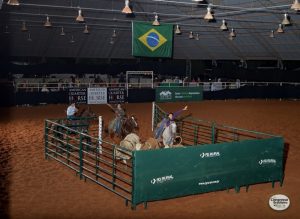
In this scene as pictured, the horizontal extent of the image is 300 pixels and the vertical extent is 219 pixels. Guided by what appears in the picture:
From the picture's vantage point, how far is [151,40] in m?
19.4

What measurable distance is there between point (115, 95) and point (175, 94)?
15.4 ft

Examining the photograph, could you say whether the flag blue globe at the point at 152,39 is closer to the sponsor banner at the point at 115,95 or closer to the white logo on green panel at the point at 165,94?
the sponsor banner at the point at 115,95

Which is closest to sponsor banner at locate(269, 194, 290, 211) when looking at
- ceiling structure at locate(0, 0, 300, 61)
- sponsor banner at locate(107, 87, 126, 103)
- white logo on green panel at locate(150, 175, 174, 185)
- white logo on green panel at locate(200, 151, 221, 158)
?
white logo on green panel at locate(200, 151, 221, 158)

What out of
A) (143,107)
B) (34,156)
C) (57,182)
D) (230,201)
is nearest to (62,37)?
(143,107)

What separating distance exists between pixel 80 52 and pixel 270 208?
32813mm

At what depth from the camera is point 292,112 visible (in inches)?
985

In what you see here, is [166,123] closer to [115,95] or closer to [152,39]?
[152,39]

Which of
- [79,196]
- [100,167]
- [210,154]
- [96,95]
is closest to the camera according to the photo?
[210,154]

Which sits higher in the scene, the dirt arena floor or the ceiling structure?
the ceiling structure

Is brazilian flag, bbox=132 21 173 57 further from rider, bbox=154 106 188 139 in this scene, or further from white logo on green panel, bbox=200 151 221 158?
white logo on green panel, bbox=200 151 221 158

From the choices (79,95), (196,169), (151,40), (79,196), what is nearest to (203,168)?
(196,169)

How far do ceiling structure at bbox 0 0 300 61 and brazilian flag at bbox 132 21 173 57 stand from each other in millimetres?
5556

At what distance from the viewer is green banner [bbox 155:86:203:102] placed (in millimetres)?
29422

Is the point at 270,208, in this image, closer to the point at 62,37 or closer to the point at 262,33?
the point at 262,33
